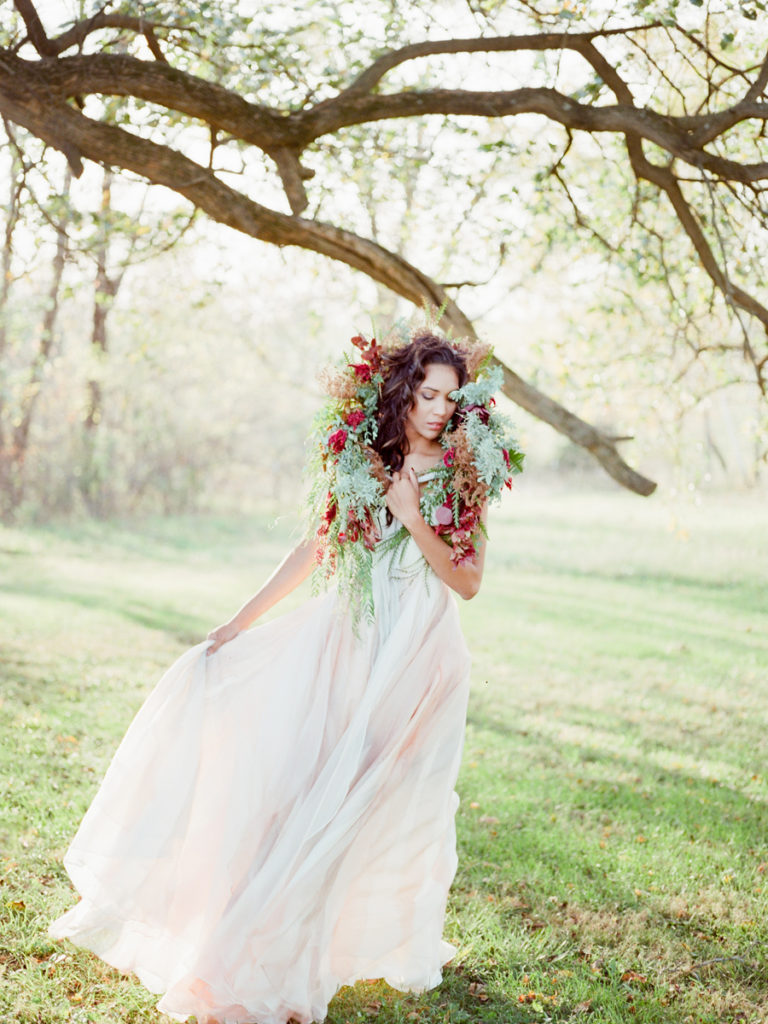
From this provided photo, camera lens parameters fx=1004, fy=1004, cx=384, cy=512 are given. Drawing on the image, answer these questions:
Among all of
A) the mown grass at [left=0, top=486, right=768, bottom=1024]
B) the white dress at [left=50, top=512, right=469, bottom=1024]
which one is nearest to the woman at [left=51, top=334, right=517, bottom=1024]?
the white dress at [left=50, top=512, right=469, bottom=1024]

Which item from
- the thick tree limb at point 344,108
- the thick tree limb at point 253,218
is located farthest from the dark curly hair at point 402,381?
the thick tree limb at point 344,108

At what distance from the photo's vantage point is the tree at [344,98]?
527 centimetres

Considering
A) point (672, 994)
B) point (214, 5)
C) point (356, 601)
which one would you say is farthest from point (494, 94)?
point (672, 994)

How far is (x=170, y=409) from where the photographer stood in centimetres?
2297

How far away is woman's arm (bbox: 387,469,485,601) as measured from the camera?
3580 mm

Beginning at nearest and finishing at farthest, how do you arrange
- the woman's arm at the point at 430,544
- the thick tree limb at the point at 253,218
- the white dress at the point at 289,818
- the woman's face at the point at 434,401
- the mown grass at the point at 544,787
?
the white dress at the point at 289,818, the woman's arm at the point at 430,544, the woman's face at the point at 434,401, the mown grass at the point at 544,787, the thick tree limb at the point at 253,218

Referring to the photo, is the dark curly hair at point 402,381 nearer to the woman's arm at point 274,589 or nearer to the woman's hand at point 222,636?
the woman's arm at point 274,589

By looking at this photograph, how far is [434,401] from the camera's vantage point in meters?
3.71

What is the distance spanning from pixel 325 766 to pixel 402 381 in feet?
4.69

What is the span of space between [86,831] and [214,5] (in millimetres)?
5026

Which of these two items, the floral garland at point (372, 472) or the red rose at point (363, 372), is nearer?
the floral garland at point (372, 472)

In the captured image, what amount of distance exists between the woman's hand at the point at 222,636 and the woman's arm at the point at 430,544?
808 millimetres

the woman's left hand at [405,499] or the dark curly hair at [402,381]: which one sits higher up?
the dark curly hair at [402,381]

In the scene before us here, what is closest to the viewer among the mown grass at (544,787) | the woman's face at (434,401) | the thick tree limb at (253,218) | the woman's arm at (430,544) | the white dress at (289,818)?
the white dress at (289,818)
